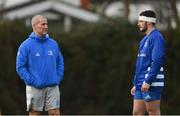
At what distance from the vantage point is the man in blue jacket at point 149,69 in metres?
10.3

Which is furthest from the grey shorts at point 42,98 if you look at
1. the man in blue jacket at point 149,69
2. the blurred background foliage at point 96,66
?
the blurred background foliage at point 96,66

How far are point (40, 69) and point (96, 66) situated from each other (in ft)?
32.7

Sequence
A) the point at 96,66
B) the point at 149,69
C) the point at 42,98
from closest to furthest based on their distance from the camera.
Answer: the point at 149,69 < the point at 42,98 < the point at 96,66

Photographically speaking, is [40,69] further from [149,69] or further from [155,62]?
[155,62]

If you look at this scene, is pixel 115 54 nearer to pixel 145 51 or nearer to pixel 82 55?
pixel 82 55

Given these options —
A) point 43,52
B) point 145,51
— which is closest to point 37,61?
point 43,52

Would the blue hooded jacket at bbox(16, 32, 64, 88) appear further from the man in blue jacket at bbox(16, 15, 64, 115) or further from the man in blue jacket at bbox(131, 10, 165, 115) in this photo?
the man in blue jacket at bbox(131, 10, 165, 115)

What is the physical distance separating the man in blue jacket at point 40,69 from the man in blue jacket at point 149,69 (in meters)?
1.25

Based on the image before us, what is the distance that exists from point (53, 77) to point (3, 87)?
9416 mm

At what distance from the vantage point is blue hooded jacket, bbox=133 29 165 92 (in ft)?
33.8

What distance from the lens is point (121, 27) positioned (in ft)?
68.4

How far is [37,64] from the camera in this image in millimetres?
10820

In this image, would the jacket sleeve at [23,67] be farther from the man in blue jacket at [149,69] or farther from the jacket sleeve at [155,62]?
the jacket sleeve at [155,62]

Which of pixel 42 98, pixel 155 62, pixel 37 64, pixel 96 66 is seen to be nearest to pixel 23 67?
pixel 37 64
